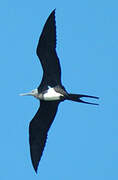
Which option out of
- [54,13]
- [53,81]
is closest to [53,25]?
[54,13]

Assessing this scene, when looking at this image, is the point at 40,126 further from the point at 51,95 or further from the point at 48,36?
the point at 48,36

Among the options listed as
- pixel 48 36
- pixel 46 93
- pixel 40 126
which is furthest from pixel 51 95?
pixel 48 36

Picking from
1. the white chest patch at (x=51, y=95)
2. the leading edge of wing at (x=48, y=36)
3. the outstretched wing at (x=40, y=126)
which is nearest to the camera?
the leading edge of wing at (x=48, y=36)

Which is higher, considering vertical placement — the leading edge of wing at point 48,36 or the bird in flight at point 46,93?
the leading edge of wing at point 48,36

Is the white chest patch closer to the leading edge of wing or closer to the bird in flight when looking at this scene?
the bird in flight

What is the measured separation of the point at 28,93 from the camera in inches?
517

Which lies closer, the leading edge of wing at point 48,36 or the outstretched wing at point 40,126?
the leading edge of wing at point 48,36

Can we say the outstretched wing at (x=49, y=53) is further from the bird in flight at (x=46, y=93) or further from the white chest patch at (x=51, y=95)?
the white chest patch at (x=51, y=95)

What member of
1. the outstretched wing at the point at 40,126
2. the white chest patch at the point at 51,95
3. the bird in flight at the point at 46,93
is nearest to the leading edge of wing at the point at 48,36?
the bird in flight at the point at 46,93

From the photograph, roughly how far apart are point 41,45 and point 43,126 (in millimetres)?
1799

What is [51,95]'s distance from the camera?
12.3 m

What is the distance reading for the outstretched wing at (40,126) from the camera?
12734 millimetres

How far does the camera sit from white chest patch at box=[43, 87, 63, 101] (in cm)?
1224

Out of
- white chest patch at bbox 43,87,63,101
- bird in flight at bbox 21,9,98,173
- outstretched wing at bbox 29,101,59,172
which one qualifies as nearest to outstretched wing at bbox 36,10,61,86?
bird in flight at bbox 21,9,98,173
